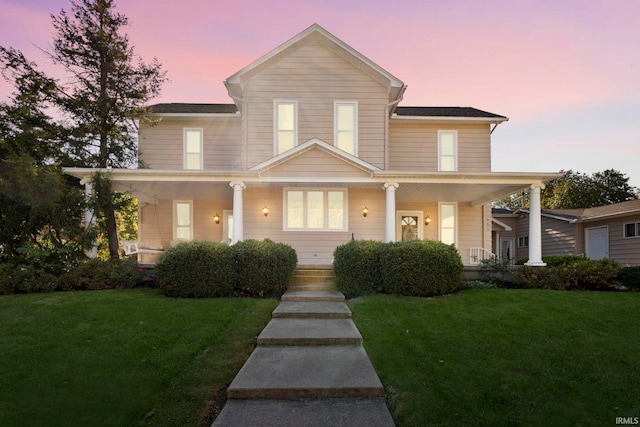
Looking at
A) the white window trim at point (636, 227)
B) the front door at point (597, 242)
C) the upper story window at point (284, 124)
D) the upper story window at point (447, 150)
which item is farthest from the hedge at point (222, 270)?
the front door at point (597, 242)

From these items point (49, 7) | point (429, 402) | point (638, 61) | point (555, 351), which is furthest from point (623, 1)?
point (49, 7)

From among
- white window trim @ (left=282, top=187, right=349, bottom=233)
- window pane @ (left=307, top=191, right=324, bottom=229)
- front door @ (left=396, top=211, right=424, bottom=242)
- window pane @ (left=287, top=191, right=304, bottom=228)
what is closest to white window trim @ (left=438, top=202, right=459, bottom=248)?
front door @ (left=396, top=211, right=424, bottom=242)

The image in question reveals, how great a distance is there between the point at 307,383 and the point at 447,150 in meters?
12.2

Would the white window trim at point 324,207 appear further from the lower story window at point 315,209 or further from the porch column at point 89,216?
the porch column at point 89,216

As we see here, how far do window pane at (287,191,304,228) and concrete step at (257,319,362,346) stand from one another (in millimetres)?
6111

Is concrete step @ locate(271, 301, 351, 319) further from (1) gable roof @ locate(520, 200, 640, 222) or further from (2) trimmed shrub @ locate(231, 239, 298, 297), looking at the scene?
(1) gable roof @ locate(520, 200, 640, 222)

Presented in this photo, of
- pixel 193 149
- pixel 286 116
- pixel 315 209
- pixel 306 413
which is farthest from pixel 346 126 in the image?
pixel 306 413

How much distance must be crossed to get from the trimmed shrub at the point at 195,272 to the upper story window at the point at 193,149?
5.89 metres

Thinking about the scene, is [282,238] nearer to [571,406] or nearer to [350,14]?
[350,14]

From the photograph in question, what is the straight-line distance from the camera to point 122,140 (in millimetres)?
12969

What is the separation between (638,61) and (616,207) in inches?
278

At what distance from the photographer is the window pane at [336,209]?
12.8 m

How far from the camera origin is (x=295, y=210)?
12766 mm

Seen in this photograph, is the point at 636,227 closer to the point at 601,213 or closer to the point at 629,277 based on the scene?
the point at 601,213
